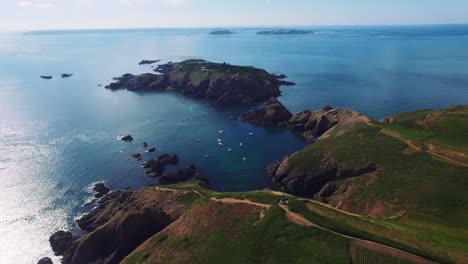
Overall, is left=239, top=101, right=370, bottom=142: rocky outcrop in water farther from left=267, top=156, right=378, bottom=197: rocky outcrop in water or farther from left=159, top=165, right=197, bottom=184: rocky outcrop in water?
left=159, top=165, right=197, bottom=184: rocky outcrop in water

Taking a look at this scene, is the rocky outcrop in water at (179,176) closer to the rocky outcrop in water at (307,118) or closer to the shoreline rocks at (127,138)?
the shoreline rocks at (127,138)

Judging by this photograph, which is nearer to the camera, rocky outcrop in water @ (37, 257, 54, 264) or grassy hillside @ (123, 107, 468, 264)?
grassy hillside @ (123, 107, 468, 264)

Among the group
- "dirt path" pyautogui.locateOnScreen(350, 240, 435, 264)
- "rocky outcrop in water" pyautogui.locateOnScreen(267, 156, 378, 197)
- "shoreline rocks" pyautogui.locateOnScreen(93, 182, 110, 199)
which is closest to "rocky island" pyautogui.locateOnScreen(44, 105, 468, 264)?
"dirt path" pyautogui.locateOnScreen(350, 240, 435, 264)

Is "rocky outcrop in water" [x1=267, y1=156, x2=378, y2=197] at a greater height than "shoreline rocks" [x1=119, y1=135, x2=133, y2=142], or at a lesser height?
greater

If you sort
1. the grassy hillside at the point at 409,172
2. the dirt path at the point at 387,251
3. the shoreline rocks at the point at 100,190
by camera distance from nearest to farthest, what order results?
1. the dirt path at the point at 387,251
2. the grassy hillside at the point at 409,172
3. the shoreline rocks at the point at 100,190

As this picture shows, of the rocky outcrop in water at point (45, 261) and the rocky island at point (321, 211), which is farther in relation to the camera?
the rocky outcrop in water at point (45, 261)

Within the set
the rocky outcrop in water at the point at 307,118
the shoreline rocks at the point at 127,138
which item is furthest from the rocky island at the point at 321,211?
the shoreline rocks at the point at 127,138

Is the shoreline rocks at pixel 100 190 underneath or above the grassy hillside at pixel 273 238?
underneath

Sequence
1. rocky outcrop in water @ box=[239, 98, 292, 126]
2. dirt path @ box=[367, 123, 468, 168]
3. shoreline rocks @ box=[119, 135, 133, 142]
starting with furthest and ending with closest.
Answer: rocky outcrop in water @ box=[239, 98, 292, 126] → shoreline rocks @ box=[119, 135, 133, 142] → dirt path @ box=[367, 123, 468, 168]

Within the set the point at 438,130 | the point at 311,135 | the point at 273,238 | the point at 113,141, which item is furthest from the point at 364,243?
the point at 113,141

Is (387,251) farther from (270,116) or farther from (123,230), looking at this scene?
(270,116)
